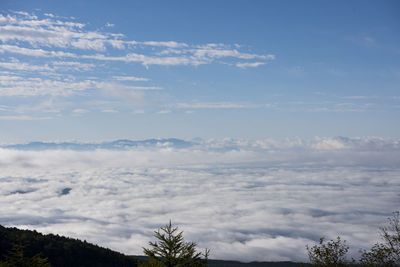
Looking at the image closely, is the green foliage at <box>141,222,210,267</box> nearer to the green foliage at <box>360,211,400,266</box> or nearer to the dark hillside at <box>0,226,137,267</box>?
the green foliage at <box>360,211,400,266</box>

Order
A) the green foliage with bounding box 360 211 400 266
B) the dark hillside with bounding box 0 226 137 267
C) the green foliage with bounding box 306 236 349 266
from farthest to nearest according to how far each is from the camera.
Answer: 1. the dark hillside with bounding box 0 226 137 267
2. the green foliage with bounding box 306 236 349 266
3. the green foliage with bounding box 360 211 400 266

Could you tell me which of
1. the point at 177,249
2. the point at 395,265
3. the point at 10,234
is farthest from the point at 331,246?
the point at 10,234

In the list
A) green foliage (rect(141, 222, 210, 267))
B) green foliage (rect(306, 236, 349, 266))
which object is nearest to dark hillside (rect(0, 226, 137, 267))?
green foliage (rect(141, 222, 210, 267))

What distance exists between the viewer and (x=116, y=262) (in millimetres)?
127750

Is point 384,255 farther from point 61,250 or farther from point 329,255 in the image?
point 61,250

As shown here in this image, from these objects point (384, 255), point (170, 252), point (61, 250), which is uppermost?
point (61, 250)

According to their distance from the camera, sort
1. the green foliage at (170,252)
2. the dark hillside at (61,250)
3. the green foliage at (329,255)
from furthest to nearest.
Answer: the dark hillside at (61,250) < the green foliage at (329,255) < the green foliage at (170,252)

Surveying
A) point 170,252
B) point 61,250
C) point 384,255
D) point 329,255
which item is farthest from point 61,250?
point 384,255

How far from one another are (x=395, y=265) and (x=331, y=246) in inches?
265

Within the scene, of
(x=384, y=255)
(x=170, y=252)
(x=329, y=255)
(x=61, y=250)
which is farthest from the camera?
(x=61, y=250)

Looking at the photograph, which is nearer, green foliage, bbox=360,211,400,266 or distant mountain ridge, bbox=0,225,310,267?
green foliage, bbox=360,211,400,266

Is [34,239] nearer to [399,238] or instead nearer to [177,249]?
[177,249]

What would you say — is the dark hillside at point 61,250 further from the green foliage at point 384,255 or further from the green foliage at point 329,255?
the green foliage at point 384,255

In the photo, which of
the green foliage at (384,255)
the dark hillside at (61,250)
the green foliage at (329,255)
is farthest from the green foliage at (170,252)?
the dark hillside at (61,250)
